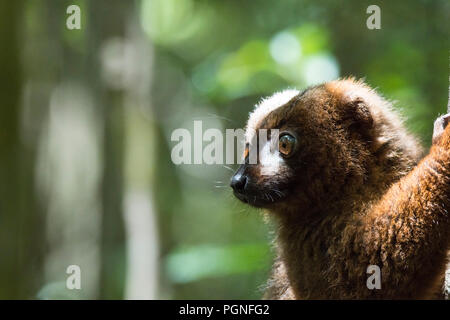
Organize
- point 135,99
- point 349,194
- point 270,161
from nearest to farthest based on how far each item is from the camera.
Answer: point 349,194 < point 270,161 < point 135,99

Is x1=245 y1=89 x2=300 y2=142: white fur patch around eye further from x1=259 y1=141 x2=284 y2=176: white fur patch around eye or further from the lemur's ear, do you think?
the lemur's ear

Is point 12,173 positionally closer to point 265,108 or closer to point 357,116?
point 265,108

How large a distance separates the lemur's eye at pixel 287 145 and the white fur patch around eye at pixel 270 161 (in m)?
0.05

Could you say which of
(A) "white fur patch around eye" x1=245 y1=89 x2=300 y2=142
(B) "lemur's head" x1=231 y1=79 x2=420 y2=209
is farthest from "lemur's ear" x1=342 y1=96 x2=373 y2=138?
(A) "white fur patch around eye" x1=245 y1=89 x2=300 y2=142

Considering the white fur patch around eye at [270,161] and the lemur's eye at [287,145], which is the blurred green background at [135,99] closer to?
the white fur patch around eye at [270,161]

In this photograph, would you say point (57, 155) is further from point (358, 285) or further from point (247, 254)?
point (358, 285)

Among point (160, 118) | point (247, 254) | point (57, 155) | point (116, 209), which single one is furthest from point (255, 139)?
point (57, 155)

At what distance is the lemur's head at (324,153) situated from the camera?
479 centimetres

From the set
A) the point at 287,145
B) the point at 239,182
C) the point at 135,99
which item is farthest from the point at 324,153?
the point at 135,99

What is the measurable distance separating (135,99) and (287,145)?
487cm

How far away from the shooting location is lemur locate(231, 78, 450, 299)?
158 inches

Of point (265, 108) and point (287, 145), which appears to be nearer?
point (287, 145)

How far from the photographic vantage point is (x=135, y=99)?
9383 millimetres

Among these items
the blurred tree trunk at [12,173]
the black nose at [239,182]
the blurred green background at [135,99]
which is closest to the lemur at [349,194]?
the black nose at [239,182]
